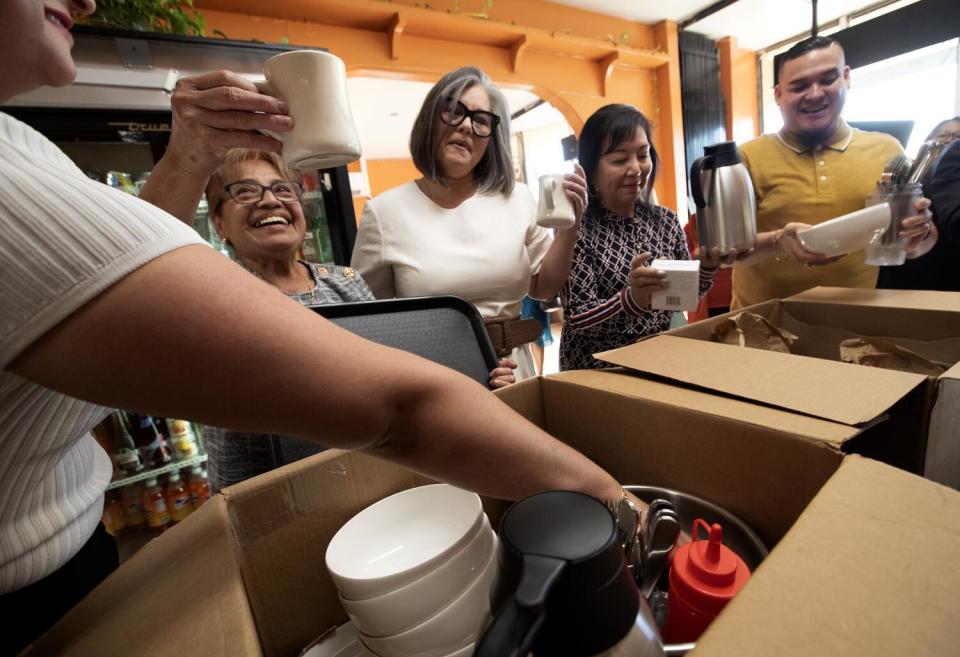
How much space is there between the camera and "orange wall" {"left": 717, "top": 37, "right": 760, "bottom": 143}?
177 inches

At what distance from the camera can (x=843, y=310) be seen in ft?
3.04

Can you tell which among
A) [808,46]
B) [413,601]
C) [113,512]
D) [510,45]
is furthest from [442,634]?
[510,45]

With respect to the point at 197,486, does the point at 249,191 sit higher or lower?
higher

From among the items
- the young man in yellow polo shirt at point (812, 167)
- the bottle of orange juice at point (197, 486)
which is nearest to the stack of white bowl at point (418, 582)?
the young man in yellow polo shirt at point (812, 167)

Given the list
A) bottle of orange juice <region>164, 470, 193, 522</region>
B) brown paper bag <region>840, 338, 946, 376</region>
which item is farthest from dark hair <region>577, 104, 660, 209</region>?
bottle of orange juice <region>164, 470, 193, 522</region>

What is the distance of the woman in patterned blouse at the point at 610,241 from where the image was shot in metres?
1.27

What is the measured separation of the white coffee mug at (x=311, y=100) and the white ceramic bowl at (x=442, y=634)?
0.62 m

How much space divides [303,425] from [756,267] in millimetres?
1596

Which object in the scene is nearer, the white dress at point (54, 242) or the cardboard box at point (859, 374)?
the white dress at point (54, 242)

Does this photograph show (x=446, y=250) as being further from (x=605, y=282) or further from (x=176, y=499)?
(x=176, y=499)

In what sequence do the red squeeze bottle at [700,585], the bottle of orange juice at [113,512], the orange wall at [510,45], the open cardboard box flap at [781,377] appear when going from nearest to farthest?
the red squeeze bottle at [700,585] → the open cardboard box flap at [781,377] → the bottle of orange juice at [113,512] → the orange wall at [510,45]

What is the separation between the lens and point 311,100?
647 millimetres

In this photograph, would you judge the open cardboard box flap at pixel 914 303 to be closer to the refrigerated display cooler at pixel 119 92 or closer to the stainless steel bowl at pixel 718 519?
the stainless steel bowl at pixel 718 519

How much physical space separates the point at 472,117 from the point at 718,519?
114 centimetres
